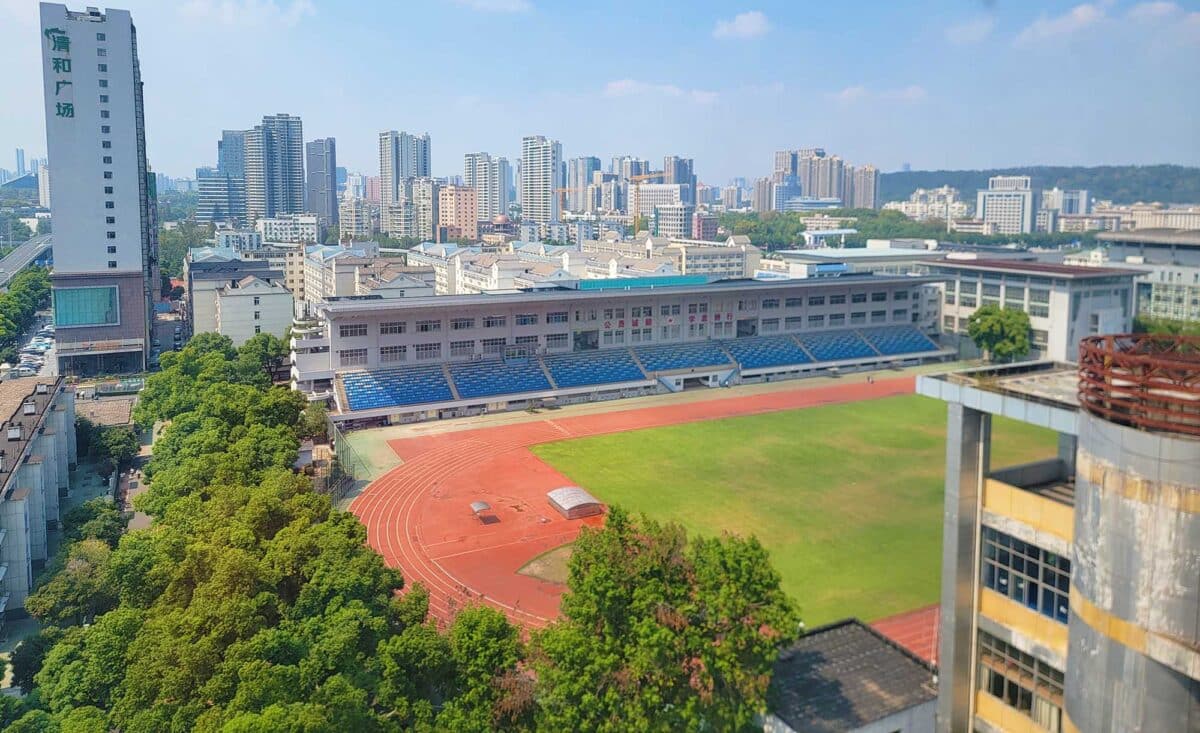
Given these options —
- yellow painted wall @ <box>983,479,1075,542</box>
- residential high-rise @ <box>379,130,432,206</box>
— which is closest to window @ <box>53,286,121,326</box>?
yellow painted wall @ <box>983,479,1075,542</box>

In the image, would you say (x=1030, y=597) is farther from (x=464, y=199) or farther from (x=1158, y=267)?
(x=464, y=199)

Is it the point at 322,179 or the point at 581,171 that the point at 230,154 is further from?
the point at 581,171

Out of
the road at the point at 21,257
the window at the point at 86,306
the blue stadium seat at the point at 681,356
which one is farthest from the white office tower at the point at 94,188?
the road at the point at 21,257

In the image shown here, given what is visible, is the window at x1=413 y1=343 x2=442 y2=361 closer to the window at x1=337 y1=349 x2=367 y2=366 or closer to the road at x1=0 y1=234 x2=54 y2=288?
the window at x1=337 y1=349 x2=367 y2=366

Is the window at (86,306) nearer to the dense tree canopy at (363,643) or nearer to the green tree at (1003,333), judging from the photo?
the dense tree canopy at (363,643)

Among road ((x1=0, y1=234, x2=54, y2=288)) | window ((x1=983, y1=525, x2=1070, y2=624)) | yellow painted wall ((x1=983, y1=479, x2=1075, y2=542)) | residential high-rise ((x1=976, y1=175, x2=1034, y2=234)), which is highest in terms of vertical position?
residential high-rise ((x1=976, y1=175, x2=1034, y2=234))

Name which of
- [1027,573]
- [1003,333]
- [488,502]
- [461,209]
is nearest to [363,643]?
[1027,573]

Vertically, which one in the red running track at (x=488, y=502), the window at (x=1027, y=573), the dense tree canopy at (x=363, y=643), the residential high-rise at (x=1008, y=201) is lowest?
the red running track at (x=488, y=502)
